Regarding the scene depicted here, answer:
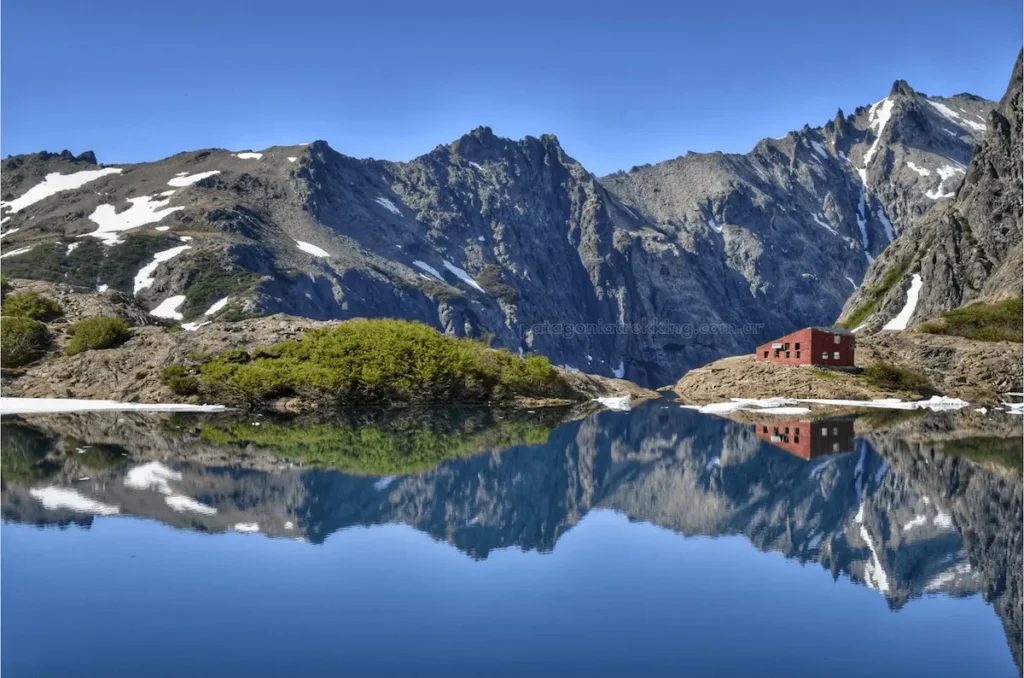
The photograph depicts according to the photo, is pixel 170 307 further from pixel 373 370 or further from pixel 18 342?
pixel 373 370

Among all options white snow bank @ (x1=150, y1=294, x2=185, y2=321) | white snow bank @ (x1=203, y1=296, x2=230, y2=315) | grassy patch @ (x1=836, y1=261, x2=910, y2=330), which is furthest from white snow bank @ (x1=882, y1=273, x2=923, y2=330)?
white snow bank @ (x1=150, y1=294, x2=185, y2=321)

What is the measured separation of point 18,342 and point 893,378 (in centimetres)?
7084

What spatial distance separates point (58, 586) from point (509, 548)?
34.5ft

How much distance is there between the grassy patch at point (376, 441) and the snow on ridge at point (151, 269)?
4428 inches

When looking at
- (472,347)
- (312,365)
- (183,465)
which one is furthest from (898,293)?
(183,465)

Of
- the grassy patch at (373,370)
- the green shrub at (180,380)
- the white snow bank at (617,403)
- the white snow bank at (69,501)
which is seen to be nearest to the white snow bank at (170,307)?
the grassy patch at (373,370)

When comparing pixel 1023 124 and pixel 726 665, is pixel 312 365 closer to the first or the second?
pixel 726 665

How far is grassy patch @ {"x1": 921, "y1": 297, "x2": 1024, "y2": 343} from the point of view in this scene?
102 metres

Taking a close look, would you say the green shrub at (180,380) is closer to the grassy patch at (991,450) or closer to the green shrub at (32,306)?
the green shrub at (32,306)

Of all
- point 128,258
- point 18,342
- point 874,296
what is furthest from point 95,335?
point 874,296

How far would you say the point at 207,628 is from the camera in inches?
706

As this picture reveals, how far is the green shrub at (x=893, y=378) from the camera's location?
85375mm

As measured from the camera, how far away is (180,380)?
68312 mm

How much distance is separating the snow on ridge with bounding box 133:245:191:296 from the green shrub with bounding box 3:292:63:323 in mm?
76911
